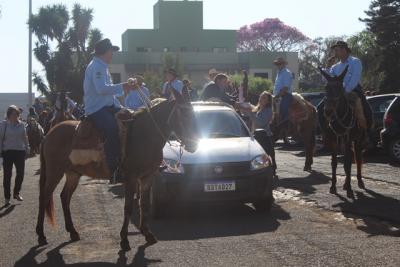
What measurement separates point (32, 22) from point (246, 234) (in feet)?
180

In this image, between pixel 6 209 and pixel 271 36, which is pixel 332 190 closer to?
pixel 6 209

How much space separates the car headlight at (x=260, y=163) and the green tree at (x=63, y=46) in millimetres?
49770

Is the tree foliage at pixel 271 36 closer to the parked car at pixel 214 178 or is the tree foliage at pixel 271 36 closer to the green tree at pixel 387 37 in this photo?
the green tree at pixel 387 37

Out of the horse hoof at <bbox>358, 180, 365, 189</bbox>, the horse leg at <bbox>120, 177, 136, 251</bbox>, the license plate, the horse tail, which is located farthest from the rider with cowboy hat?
the horse tail

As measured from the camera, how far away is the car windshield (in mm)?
11453

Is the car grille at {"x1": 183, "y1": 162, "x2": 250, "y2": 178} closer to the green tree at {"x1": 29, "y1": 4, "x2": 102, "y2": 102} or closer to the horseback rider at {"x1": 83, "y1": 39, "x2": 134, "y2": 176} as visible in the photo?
the horseback rider at {"x1": 83, "y1": 39, "x2": 134, "y2": 176}

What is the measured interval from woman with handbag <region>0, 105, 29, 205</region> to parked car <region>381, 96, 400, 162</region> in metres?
9.17

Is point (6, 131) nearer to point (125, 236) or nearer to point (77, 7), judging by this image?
point (125, 236)

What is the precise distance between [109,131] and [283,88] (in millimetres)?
7538

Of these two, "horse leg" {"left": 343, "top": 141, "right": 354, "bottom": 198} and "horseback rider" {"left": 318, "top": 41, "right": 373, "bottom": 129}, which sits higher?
"horseback rider" {"left": 318, "top": 41, "right": 373, "bottom": 129}

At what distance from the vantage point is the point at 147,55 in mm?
66500

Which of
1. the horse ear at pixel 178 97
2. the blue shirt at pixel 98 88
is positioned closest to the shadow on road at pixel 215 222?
the horse ear at pixel 178 97

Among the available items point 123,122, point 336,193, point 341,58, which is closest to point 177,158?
point 123,122

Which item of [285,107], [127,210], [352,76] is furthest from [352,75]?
[127,210]
